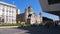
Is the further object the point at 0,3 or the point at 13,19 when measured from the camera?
the point at 13,19

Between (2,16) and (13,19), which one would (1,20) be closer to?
(2,16)

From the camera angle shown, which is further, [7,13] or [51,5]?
[7,13]

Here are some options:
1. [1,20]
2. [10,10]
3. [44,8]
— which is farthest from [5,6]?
[44,8]

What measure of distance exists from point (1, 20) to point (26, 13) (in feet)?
59.6

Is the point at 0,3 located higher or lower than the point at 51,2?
higher

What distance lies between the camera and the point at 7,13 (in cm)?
8606

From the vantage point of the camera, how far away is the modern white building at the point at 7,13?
81.3 metres

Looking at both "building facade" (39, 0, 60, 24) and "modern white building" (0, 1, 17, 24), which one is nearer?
"building facade" (39, 0, 60, 24)

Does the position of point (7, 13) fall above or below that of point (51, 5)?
above

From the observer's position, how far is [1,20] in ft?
259

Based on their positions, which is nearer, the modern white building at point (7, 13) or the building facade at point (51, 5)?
the building facade at point (51, 5)

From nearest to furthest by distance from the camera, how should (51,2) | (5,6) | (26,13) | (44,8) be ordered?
1. (51,2)
2. (44,8)
3. (5,6)
4. (26,13)

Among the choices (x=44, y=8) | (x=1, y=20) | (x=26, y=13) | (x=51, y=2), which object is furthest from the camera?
(x=26, y=13)

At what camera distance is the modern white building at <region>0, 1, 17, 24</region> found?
267 feet
